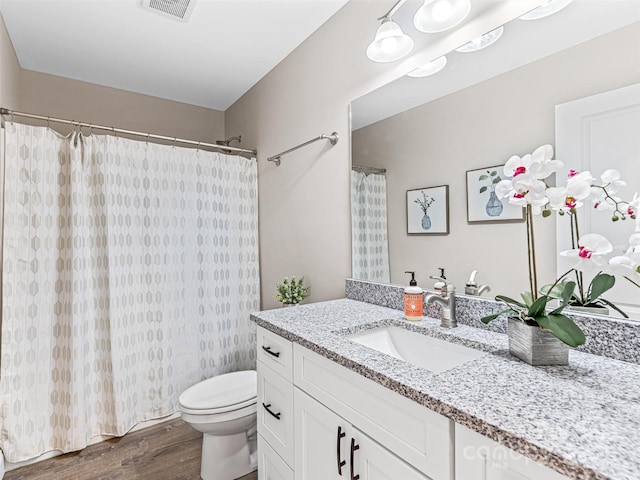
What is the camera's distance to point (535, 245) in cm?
104

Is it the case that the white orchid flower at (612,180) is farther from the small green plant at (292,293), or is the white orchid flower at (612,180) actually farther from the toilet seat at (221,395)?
the toilet seat at (221,395)

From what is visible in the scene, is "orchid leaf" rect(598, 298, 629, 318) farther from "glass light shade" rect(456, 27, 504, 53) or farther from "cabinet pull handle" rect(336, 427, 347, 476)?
"glass light shade" rect(456, 27, 504, 53)

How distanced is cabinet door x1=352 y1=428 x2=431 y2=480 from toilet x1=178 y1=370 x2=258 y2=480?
0.94 m

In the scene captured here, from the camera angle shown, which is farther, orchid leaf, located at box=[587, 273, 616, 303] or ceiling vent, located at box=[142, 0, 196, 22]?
ceiling vent, located at box=[142, 0, 196, 22]

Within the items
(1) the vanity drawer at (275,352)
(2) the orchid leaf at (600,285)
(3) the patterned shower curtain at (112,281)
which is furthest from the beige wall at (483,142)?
(3) the patterned shower curtain at (112,281)

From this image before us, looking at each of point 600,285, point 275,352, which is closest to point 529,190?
point 600,285

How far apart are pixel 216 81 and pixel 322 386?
97.2 inches

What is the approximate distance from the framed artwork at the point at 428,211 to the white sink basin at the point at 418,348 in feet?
1.41

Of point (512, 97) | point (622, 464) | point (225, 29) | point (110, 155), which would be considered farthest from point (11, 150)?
point (622, 464)

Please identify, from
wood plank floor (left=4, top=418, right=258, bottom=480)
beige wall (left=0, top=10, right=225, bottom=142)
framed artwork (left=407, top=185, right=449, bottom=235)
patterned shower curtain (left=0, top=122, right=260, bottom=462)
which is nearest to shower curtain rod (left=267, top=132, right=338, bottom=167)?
Result: patterned shower curtain (left=0, top=122, right=260, bottom=462)

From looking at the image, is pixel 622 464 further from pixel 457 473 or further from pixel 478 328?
pixel 478 328

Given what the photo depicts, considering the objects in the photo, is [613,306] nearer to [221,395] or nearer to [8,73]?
[221,395]

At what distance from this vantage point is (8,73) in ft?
6.49

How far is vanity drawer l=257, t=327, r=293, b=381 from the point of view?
122 centimetres
